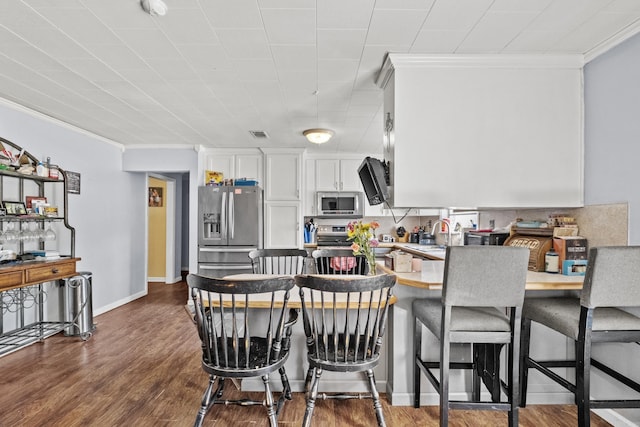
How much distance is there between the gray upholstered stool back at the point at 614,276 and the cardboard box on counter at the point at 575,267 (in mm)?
666

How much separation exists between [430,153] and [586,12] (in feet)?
3.71

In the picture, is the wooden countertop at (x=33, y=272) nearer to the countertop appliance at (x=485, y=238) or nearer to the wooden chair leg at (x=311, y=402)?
the wooden chair leg at (x=311, y=402)

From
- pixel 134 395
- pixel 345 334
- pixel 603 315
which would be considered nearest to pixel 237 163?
pixel 134 395

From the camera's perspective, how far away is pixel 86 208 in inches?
169

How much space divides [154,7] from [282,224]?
369cm

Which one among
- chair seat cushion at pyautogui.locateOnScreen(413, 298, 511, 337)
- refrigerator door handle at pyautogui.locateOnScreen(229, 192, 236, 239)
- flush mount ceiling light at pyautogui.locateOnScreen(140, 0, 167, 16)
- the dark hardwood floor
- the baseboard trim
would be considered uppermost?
flush mount ceiling light at pyautogui.locateOnScreen(140, 0, 167, 16)

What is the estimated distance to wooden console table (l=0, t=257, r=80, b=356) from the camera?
112 inches

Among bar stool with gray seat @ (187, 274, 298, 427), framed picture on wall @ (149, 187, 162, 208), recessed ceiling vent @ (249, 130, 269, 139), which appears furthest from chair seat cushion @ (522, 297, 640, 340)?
framed picture on wall @ (149, 187, 162, 208)

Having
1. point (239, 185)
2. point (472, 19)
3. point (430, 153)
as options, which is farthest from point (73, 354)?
point (472, 19)

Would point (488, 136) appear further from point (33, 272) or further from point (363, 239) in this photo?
point (33, 272)

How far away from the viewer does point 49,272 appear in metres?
3.17

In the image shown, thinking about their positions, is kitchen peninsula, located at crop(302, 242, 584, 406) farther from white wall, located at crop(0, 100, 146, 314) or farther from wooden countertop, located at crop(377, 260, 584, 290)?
white wall, located at crop(0, 100, 146, 314)

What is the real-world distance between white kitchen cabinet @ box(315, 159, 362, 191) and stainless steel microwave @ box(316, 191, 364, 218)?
10cm

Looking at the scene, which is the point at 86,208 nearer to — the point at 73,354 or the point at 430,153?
the point at 73,354
